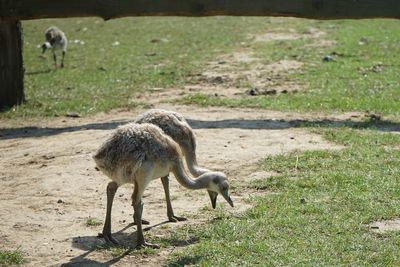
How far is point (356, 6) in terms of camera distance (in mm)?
12477

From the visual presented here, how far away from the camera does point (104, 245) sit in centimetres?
707

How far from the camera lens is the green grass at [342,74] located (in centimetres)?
1272

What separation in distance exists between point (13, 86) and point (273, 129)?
16.6 ft

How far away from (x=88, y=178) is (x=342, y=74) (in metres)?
7.49

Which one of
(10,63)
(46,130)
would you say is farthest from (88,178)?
(10,63)

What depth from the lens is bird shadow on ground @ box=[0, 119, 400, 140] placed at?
11.3 meters

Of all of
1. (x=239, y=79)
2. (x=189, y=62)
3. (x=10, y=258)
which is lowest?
(x=10, y=258)

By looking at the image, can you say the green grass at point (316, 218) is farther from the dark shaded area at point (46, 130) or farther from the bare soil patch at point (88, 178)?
the dark shaded area at point (46, 130)

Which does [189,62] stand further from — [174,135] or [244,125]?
[174,135]

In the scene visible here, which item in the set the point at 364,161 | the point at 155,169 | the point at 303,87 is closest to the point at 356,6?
the point at 303,87

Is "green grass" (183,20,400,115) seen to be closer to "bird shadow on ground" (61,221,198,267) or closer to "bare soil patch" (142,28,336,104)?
"bare soil patch" (142,28,336,104)

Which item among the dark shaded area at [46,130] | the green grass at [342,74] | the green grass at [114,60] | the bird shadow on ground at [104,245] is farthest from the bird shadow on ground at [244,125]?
the bird shadow on ground at [104,245]

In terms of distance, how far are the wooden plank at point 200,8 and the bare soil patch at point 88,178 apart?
1.68 metres

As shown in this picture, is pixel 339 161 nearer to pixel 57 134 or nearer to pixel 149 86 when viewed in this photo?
pixel 57 134
